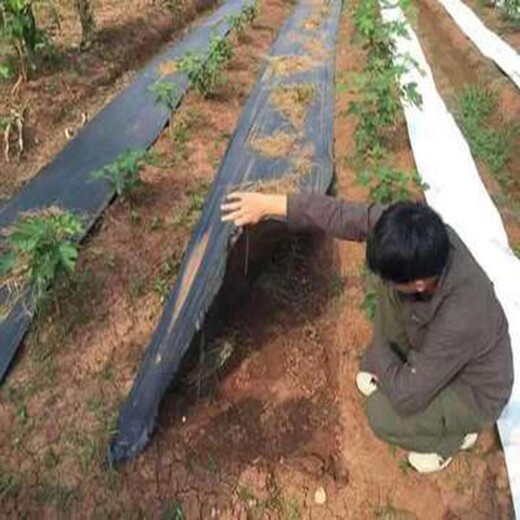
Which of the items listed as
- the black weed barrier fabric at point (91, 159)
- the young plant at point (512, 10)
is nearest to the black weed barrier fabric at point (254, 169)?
the black weed barrier fabric at point (91, 159)

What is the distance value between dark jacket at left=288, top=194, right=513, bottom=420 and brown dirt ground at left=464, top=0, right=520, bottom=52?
602 centimetres

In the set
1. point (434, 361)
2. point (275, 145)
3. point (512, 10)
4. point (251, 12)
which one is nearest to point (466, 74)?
point (512, 10)

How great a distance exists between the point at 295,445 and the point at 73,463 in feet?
2.98

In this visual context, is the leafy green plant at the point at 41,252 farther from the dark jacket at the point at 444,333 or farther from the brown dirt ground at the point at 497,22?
the brown dirt ground at the point at 497,22

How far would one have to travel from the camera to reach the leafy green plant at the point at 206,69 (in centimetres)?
545

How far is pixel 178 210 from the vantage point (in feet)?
13.6

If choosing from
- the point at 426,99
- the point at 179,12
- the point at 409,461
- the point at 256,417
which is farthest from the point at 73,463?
the point at 179,12

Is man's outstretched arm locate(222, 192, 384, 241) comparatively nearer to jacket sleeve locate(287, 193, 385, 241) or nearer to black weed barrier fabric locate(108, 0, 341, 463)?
jacket sleeve locate(287, 193, 385, 241)

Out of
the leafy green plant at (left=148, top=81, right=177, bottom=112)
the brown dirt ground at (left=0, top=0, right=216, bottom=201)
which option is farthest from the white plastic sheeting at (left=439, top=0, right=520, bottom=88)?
the brown dirt ground at (left=0, top=0, right=216, bottom=201)

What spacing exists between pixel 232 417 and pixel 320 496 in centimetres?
51

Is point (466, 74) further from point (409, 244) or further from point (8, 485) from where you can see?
point (8, 485)

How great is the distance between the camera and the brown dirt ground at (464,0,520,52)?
7791 mm

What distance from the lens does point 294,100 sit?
A: 5.55 metres

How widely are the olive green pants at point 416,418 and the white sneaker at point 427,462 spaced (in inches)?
1.6
